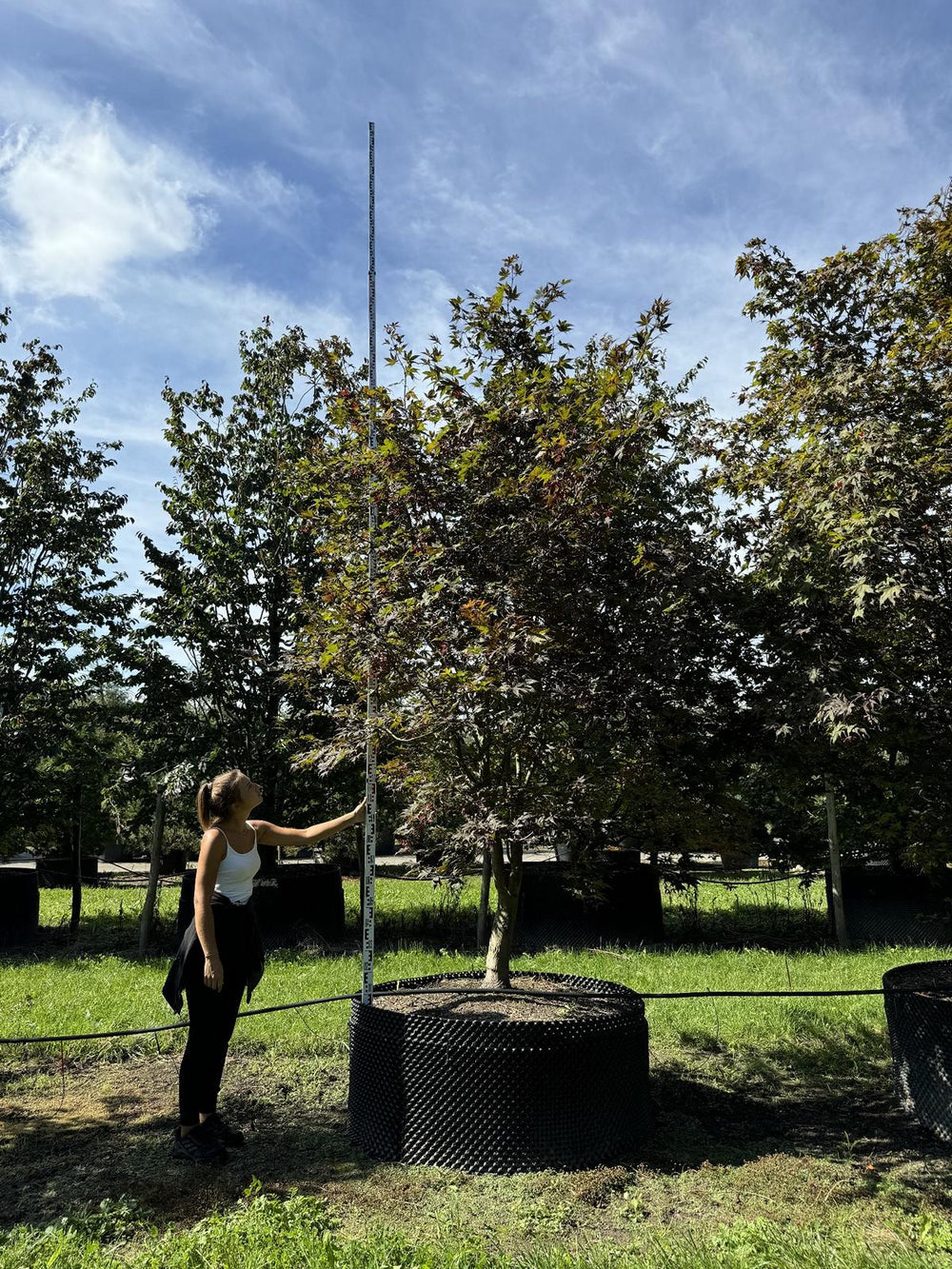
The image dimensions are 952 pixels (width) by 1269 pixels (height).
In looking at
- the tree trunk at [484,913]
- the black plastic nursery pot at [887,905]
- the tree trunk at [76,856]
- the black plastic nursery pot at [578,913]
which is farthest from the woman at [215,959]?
the black plastic nursery pot at [887,905]

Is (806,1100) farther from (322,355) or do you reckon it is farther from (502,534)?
(322,355)

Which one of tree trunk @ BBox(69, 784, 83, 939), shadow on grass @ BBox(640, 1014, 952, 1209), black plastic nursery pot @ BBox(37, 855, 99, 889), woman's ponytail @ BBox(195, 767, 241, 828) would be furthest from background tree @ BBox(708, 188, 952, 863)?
black plastic nursery pot @ BBox(37, 855, 99, 889)

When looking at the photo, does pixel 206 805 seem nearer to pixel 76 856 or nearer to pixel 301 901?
pixel 301 901

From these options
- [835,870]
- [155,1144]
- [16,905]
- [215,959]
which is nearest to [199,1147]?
[155,1144]

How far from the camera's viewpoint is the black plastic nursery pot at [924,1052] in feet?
14.6

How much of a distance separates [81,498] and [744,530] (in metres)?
8.43

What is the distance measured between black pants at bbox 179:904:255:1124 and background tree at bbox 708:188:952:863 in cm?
284

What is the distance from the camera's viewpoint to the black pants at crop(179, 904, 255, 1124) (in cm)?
413

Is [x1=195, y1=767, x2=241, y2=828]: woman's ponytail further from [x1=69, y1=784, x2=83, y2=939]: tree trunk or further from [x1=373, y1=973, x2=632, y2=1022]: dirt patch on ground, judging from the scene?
[x1=69, y1=784, x2=83, y2=939]: tree trunk

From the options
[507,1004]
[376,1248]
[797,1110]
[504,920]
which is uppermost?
[504,920]

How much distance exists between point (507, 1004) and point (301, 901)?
561 cm

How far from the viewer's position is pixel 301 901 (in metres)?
9.89

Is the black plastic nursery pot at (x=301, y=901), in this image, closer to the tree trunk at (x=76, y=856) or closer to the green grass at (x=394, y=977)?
the green grass at (x=394, y=977)

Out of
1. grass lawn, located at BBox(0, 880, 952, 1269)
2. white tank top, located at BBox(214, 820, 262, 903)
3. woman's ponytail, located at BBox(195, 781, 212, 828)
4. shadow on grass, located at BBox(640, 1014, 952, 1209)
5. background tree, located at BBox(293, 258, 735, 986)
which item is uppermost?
background tree, located at BBox(293, 258, 735, 986)
